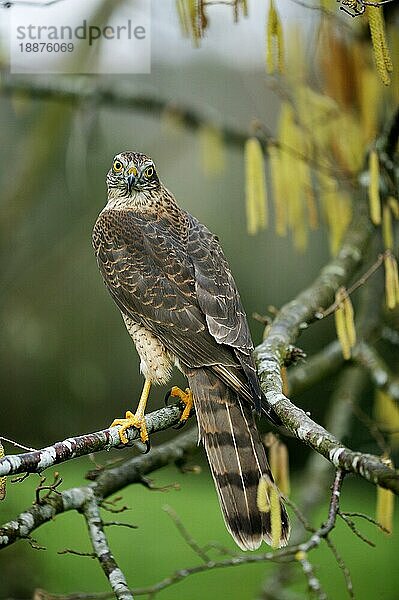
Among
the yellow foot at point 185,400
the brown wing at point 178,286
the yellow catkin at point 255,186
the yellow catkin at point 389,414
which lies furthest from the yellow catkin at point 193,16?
the yellow catkin at point 389,414

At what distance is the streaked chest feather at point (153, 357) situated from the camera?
1.61 m

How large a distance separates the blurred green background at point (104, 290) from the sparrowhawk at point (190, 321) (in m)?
0.87

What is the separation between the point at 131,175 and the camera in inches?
61.0

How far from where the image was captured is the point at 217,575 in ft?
8.13

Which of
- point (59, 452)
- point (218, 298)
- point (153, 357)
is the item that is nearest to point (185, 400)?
point (153, 357)

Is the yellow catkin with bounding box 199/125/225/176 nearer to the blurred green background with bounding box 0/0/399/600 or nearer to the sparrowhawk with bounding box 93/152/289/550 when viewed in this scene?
the blurred green background with bounding box 0/0/399/600

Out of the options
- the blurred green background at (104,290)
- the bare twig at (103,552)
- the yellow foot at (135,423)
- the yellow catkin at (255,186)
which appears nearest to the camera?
the bare twig at (103,552)

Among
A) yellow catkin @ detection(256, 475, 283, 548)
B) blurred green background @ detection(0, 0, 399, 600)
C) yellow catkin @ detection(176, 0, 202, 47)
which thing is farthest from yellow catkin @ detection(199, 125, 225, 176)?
yellow catkin @ detection(256, 475, 283, 548)

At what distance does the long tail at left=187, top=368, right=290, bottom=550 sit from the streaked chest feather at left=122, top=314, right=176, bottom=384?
11 centimetres

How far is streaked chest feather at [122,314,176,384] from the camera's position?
1.61 m

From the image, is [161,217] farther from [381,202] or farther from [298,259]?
[298,259]

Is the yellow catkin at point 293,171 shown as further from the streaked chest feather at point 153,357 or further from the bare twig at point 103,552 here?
the bare twig at point 103,552

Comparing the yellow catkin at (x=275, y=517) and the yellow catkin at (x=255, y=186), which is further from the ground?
the yellow catkin at (x=255, y=186)

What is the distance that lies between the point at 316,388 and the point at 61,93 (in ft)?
4.55
